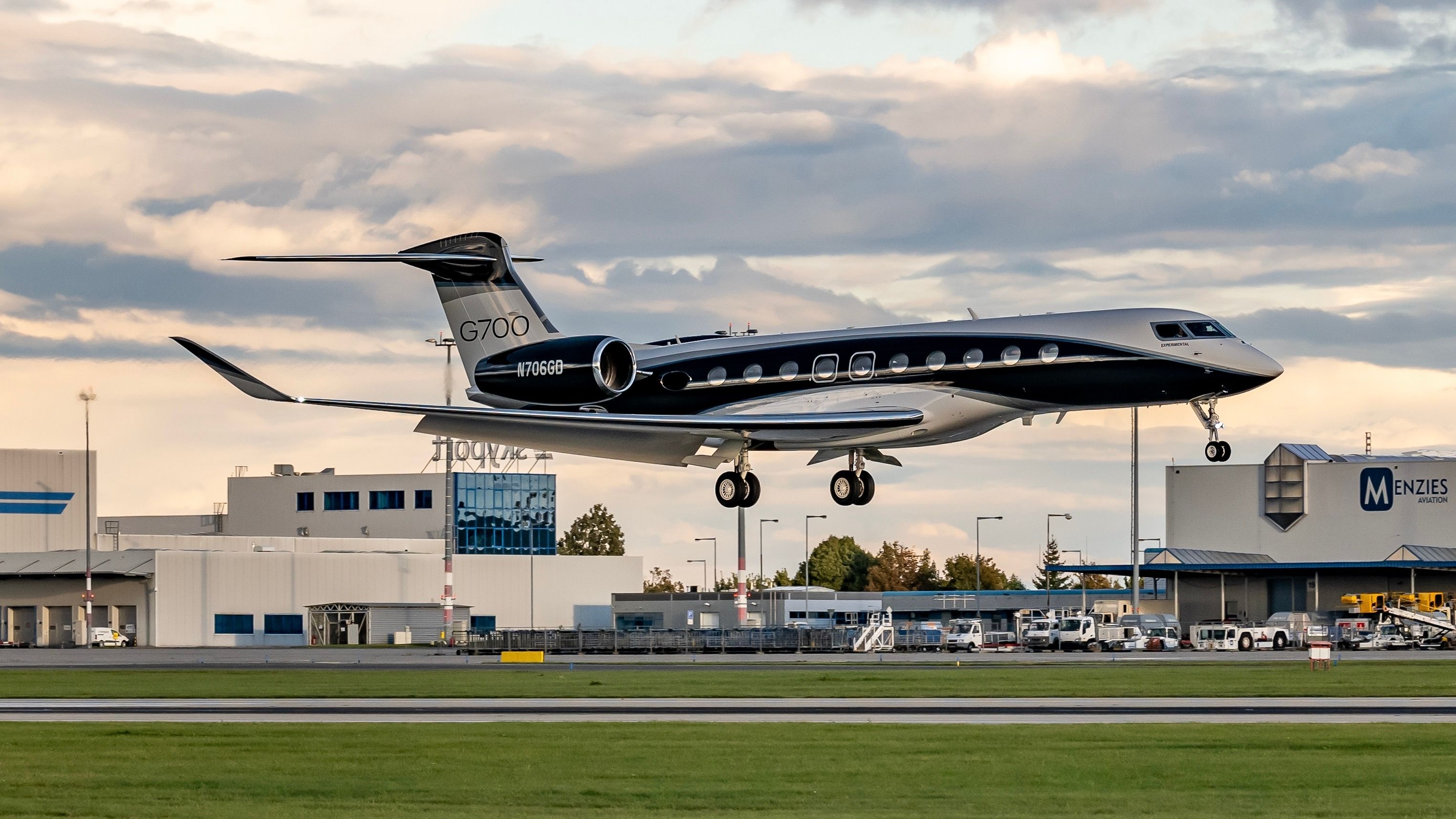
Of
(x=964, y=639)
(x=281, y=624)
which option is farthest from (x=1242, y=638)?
(x=281, y=624)

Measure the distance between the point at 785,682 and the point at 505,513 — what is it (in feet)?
298

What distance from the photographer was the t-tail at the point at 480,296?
47.8 metres

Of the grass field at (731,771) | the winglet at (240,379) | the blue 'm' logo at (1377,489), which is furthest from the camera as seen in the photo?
the blue 'm' logo at (1377,489)

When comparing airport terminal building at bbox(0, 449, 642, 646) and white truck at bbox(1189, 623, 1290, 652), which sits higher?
airport terminal building at bbox(0, 449, 642, 646)

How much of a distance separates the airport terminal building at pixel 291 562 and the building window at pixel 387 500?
110 millimetres

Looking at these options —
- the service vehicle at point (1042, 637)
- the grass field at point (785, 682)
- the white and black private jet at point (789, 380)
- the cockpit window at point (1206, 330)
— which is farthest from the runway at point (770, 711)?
the service vehicle at point (1042, 637)

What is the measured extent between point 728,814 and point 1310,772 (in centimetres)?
1002

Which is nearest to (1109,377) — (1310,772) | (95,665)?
(1310,772)

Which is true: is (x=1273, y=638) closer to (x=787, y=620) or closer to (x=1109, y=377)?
(x=787, y=620)

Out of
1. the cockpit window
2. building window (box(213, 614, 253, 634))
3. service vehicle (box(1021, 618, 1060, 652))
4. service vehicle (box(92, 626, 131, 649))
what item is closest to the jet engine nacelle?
the cockpit window

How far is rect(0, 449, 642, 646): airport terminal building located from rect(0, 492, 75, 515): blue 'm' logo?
8cm

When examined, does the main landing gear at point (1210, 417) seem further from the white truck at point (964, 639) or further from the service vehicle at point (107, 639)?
the service vehicle at point (107, 639)

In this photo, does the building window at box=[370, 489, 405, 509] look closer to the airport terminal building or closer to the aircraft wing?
the airport terminal building

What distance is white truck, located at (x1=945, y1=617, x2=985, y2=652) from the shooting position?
89.5 m
